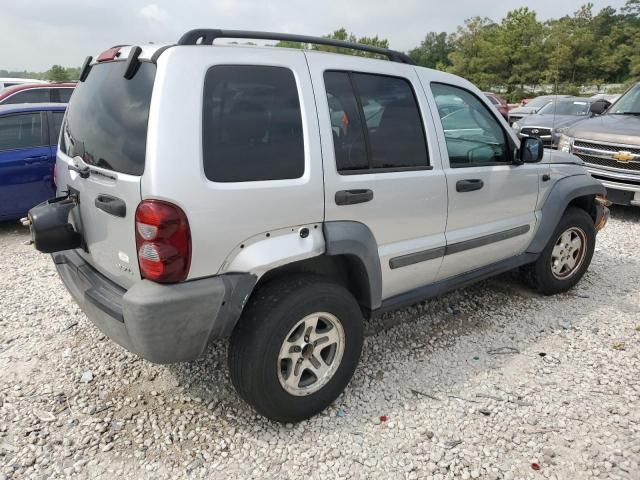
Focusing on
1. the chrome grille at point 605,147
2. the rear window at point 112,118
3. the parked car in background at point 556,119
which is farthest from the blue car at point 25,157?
the chrome grille at point 605,147

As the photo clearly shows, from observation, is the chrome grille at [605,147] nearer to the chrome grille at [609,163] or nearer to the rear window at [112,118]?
the chrome grille at [609,163]

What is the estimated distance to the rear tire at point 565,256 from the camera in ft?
13.2

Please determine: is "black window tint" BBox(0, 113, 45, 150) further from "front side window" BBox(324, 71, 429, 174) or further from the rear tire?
the rear tire

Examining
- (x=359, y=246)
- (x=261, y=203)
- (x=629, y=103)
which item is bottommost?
(x=359, y=246)

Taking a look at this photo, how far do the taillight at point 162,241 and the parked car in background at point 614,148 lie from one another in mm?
6280

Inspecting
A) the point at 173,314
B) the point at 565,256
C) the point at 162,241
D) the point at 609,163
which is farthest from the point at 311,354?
the point at 609,163

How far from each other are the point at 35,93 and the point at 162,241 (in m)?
9.62

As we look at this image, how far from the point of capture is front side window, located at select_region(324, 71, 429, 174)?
258 cm

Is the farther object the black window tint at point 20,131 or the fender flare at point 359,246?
the black window tint at point 20,131

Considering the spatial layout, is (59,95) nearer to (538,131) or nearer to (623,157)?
(538,131)

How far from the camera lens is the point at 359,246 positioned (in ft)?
8.51

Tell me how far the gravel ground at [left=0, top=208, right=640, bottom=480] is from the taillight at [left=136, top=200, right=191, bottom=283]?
98 centimetres

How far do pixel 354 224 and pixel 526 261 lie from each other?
1.98 metres

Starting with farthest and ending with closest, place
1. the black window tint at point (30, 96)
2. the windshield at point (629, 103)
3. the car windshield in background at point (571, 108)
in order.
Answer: the car windshield in background at point (571, 108)
the black window tint at point (30, 96)
the windshield at point (629, 103)
